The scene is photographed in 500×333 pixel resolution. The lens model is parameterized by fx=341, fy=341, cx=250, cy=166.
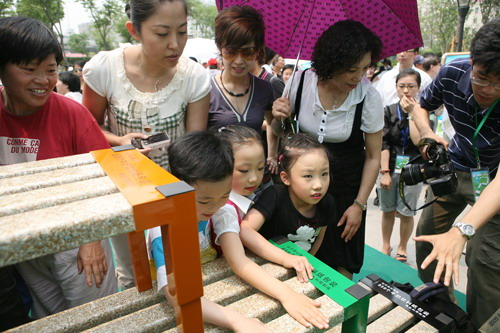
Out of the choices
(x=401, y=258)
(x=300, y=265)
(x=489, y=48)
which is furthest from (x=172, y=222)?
(x=401, y=258)

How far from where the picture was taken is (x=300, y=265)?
1300 millimetres

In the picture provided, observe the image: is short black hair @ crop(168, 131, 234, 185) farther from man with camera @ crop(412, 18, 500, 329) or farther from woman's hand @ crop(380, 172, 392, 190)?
woman's hand @ crop(380, 172, 392, 190)

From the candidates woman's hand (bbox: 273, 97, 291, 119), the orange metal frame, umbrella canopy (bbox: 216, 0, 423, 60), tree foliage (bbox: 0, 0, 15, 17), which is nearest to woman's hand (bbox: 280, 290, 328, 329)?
the orange metal frame

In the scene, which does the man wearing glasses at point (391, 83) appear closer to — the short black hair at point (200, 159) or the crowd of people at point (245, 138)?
the crowd of people at point (245, 138)

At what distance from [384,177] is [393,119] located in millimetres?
552

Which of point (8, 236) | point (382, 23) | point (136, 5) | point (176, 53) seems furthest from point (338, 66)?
point (8, 236)

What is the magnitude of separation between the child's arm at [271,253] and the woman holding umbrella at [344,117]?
0.71 meters

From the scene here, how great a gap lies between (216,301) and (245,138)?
78 cm

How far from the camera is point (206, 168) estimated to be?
1.17 metres

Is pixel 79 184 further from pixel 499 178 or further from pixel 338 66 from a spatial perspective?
pixel 499 178

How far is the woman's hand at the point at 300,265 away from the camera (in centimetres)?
126

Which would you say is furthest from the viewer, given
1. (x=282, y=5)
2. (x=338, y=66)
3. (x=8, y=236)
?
(x=282, y=5)

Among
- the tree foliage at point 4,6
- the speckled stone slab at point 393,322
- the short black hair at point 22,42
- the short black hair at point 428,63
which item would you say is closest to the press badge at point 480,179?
the speckled stone slab at point 393,322

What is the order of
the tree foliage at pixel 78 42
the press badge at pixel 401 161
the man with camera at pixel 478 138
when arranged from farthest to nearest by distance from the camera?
Result: the tree foliage at pixel 78 42
the press badge at pixel 401 161
the man with camera at pixel 478 138
